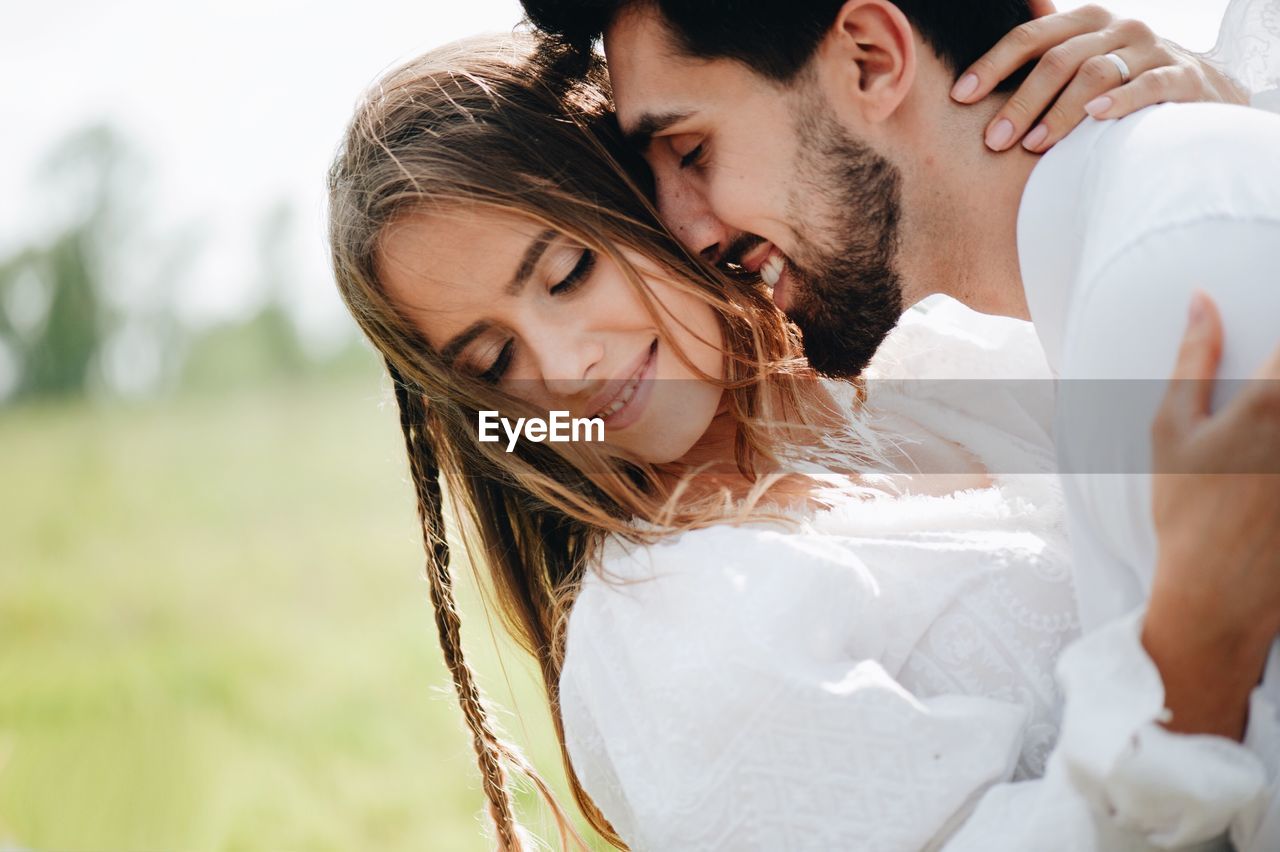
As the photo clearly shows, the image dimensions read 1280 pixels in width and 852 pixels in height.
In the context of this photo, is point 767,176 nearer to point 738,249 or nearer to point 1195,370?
point 738,249

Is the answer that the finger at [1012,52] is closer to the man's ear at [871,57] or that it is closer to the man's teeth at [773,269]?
the man's ear at [871,57]

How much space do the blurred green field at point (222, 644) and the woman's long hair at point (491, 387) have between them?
0.23 m

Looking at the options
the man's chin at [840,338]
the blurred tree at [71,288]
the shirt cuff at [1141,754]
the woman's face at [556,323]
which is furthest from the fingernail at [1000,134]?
the blurred tree at [71,288]

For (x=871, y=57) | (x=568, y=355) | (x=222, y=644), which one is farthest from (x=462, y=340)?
(x=222, y=644)

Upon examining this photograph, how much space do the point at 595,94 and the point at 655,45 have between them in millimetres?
253

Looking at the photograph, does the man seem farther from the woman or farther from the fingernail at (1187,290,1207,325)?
the woman

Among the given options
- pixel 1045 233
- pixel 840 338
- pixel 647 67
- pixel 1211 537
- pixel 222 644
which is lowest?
pixel 222 644

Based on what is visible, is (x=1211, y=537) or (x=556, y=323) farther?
(x=556, y=323)

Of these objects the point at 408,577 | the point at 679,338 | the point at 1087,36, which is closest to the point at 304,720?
the point at 408,577

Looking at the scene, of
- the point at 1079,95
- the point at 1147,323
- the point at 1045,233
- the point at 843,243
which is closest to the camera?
the point at 1147,323

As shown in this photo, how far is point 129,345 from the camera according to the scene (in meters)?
8.45

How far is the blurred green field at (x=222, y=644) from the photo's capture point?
447 cm

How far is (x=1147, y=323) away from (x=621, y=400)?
3.27ft

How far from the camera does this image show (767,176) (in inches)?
77.0
